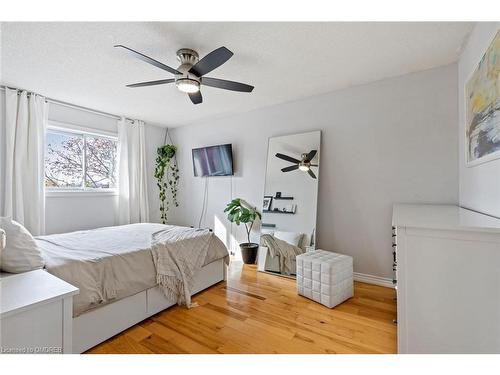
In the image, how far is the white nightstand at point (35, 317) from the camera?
0.99 metres

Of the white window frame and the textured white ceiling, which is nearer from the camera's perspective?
the textured white ceiling

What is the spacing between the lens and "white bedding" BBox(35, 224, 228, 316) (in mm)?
1585

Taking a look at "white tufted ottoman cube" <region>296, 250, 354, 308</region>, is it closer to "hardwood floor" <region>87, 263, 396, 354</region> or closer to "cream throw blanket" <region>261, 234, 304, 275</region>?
"hardwood floor" <region>87, 263, 396, 354</region>

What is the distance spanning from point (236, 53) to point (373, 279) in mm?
2833

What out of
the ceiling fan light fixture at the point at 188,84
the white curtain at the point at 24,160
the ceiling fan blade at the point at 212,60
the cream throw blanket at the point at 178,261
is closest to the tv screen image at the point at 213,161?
the cream throw blanket at the point at 178,261

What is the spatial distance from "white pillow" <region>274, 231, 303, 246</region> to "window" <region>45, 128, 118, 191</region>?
287 centimetres

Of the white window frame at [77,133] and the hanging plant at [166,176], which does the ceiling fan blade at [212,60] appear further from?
the hanging plant at [166,176]

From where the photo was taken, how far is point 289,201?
323cm

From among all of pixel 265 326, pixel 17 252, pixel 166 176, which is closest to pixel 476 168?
pixel 265 326

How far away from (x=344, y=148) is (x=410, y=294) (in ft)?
6.54

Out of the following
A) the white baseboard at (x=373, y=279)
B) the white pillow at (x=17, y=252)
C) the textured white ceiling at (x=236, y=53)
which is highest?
the textured white ceiling at (x=236, y=53)

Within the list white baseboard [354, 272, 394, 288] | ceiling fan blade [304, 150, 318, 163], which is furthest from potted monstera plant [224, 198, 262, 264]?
white baseboard [354, 272, 394, 288]

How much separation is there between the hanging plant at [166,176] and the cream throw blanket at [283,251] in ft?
7.68
